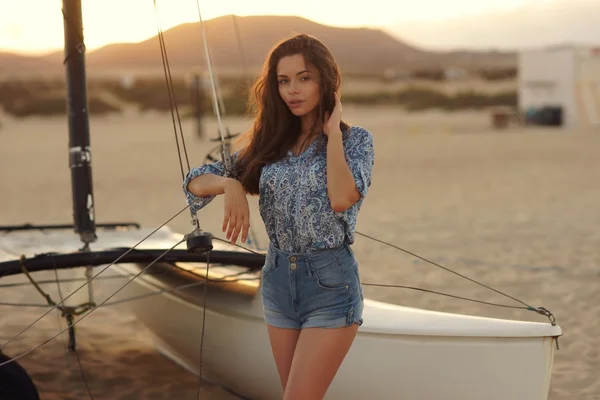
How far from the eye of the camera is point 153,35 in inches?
190

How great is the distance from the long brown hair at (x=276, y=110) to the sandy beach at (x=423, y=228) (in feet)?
6.79

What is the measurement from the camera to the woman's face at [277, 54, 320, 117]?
257cm

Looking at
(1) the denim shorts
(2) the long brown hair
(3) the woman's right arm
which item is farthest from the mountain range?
(1) the denim shorts

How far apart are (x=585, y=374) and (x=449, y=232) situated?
16.4 feet

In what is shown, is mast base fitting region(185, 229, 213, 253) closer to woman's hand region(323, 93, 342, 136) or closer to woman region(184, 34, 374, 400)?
woman region(184, 34, 374, 400)

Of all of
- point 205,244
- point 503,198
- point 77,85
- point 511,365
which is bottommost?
point 503,198

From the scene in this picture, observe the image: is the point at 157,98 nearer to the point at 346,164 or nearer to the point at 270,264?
the point at 270,264

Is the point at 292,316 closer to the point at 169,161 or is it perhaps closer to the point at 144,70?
the point at 169,161

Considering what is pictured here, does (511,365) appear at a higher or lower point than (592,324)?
higher

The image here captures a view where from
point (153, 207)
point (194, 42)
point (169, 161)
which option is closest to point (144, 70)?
point (169, 161)

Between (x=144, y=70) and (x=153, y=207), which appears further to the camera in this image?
(x=144, y=70)

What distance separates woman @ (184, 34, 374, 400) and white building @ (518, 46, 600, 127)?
88.5 feet

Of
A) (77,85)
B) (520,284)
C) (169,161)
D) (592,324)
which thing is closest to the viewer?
(77,85)

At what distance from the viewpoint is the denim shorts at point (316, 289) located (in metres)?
2.49
